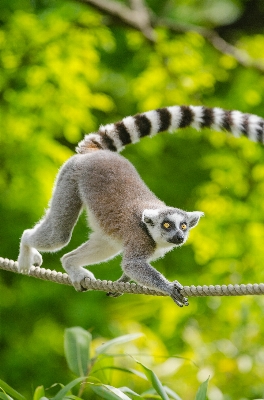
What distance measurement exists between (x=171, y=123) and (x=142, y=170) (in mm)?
3831

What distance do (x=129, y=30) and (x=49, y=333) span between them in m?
3.34

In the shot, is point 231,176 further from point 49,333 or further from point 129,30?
point 49,333

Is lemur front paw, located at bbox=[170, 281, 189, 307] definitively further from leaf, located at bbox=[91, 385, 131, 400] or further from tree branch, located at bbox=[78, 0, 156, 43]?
tree branch, located at bbox=[78, 0, 156, 43]

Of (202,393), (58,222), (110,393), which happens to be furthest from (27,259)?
(202,393)

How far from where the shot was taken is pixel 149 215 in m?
3.40

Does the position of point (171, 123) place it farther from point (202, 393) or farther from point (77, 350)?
point (202, 393)

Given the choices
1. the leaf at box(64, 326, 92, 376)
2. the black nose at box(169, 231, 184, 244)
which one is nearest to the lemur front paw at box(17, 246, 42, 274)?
the leaf at box(64, 326, 92, 376)

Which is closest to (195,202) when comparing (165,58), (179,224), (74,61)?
(165,58)

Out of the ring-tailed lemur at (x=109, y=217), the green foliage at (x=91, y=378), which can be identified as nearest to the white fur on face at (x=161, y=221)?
the ring-tailed lemur at (x=109, y=217)

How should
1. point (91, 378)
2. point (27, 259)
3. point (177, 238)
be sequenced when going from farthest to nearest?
1. point (27, 259)
2. point (177, 238)
3. point (91, 378)

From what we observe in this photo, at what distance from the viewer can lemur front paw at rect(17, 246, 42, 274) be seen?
11.7ft

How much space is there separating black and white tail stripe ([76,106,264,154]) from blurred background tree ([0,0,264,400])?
2148 mm

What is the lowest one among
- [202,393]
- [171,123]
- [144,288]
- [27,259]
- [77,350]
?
[77,350]

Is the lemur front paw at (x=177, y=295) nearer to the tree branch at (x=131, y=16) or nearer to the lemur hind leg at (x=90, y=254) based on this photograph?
the lemur hind leg at (x=90, y=254)
